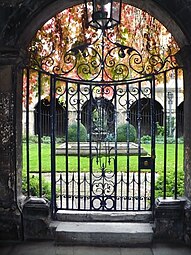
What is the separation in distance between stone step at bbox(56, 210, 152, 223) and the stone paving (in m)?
0.49

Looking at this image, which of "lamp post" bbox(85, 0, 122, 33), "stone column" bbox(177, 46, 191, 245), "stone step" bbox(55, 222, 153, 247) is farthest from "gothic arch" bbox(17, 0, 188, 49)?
"stone step" bbox(55, 222, 153, 247)

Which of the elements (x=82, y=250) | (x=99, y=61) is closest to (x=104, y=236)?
(x=82, y=250)

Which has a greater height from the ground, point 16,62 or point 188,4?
point 188,4

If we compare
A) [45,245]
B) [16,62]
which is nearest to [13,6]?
[16,62]

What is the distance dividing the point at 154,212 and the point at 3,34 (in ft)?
10.4

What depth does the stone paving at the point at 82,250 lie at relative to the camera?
385cm

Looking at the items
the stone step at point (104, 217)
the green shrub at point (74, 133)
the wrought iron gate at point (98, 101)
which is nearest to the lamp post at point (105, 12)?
the wrought iron gate at point (98, 101)

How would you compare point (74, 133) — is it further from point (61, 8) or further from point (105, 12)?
point (105, 12)

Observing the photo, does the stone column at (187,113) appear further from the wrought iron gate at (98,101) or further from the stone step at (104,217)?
the stone step at (104,217)

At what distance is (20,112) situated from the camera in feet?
14.3

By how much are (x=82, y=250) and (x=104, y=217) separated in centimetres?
69

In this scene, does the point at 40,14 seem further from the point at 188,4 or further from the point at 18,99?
the point at 188,4

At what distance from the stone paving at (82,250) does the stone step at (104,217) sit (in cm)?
49

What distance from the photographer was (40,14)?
13.6ft
